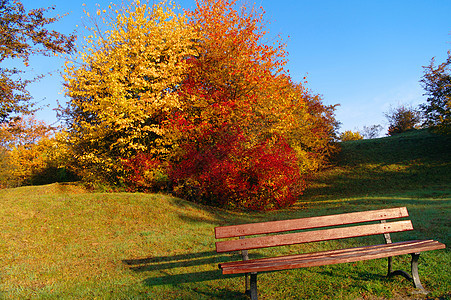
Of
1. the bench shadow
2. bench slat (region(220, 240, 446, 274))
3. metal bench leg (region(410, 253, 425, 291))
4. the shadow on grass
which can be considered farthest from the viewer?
the shadow on grass

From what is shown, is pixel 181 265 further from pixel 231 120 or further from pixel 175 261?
pixel 231 120

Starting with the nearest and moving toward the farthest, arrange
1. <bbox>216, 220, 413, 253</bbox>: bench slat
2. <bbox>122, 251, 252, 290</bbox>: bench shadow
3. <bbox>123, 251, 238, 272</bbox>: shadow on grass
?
<bbox>216, 220, 413, 253</bbox>: bench slat, <bbox>122, 251, 252, 290</bbox>: bench shadow, <bbox>123, 251, 238, 272</bbox>: shadow on grass

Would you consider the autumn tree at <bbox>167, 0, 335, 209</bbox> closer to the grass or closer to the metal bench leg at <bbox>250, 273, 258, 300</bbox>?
the grass

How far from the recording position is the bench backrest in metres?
4.25

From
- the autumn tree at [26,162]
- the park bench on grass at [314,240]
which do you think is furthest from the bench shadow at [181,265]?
the autumn tree at [26,162]

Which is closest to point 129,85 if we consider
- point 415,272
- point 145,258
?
point 145,258

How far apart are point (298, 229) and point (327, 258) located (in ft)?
1.87

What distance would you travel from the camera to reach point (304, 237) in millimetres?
4379

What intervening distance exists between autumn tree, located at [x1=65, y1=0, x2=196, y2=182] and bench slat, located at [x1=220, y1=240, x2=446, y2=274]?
9788 millimetres

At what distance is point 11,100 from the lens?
13031 millimetres

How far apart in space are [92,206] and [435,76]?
28.2m

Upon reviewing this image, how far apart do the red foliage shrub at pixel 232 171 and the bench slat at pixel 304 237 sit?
8.52 meters

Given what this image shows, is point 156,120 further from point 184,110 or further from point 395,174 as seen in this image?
point 395,174

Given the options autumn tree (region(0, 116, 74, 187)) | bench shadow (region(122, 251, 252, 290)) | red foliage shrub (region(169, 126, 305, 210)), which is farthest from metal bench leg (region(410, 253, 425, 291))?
autumn tree (region(0, 116, 74, 187))
